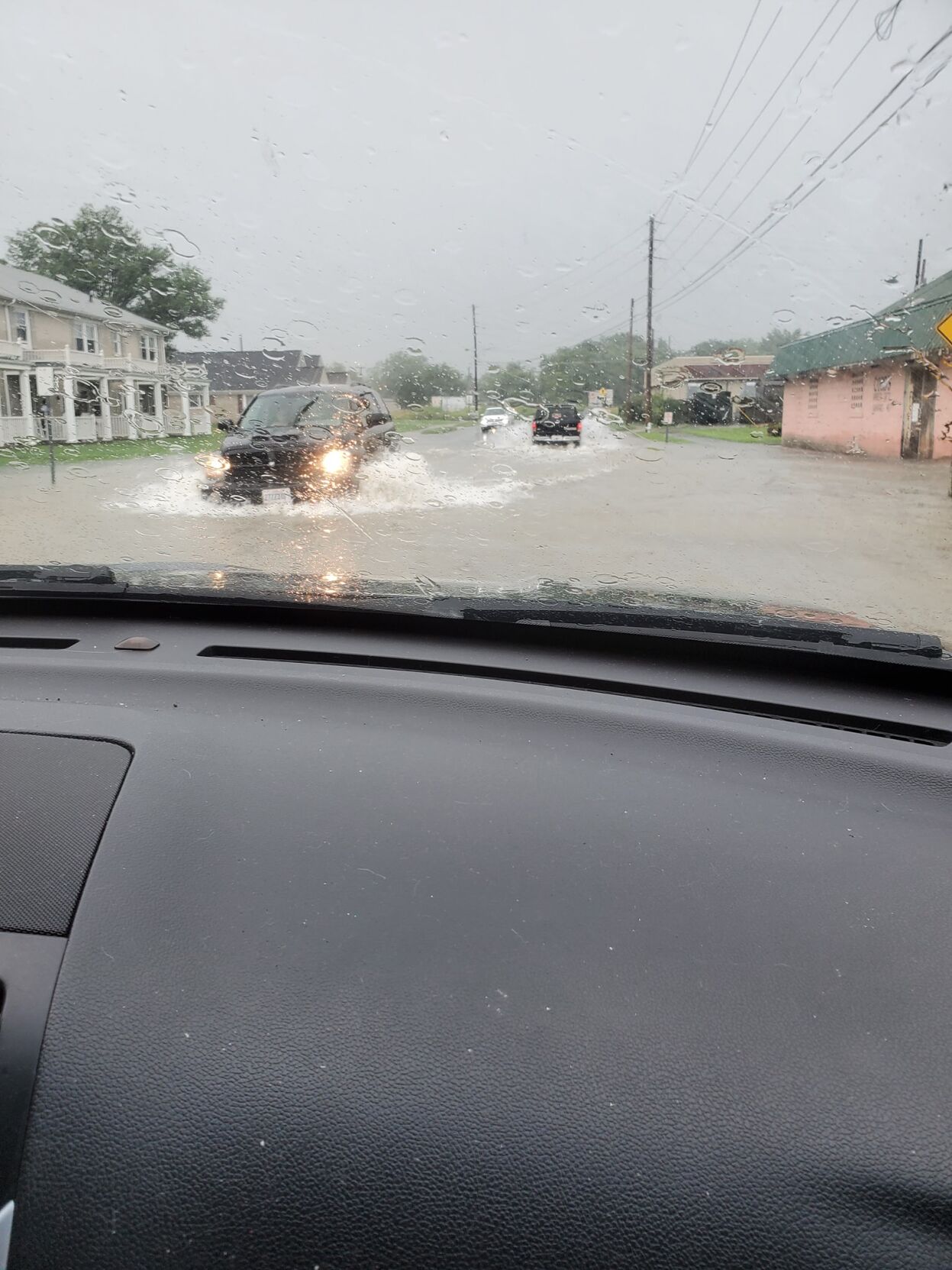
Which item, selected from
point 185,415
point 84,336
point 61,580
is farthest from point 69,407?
point 61,580

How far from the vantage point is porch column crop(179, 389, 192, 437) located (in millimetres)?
3980


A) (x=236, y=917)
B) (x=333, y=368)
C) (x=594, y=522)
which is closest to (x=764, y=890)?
(x=236, y=917)

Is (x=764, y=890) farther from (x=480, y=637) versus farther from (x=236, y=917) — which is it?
(x=480, y=637)

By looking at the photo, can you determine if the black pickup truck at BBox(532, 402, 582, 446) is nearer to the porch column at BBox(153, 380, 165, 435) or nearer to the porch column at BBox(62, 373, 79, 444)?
the porch column at BBox(153, 380, 165, 435)

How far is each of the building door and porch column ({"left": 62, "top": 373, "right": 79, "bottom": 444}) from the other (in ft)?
9.84

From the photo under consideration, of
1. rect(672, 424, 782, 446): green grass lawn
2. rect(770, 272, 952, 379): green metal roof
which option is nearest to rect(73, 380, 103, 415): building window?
rect(672, 424, 782, 446): green grass lawn

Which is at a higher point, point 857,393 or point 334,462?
point 857,393

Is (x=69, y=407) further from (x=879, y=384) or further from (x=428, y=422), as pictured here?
(x=879, y=384)

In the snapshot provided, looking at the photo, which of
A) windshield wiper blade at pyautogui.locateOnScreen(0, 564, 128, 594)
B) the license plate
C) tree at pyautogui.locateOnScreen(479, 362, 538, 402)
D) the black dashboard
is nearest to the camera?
the black dashboard

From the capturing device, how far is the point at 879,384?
127 inches

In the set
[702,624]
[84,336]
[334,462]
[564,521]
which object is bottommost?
[702,624]

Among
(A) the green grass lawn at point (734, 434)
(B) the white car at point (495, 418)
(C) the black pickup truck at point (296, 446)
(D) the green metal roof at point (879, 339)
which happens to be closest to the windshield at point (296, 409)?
(C) the black pickup truck at point (296, 446)

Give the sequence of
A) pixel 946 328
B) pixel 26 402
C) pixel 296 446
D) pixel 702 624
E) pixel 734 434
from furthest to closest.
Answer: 1. pixel 296 446
2. pixel 26 402
3. pixel 734 434
4. pixel 702 624
5. pixel 946 328

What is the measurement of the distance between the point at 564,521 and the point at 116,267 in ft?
6.32
